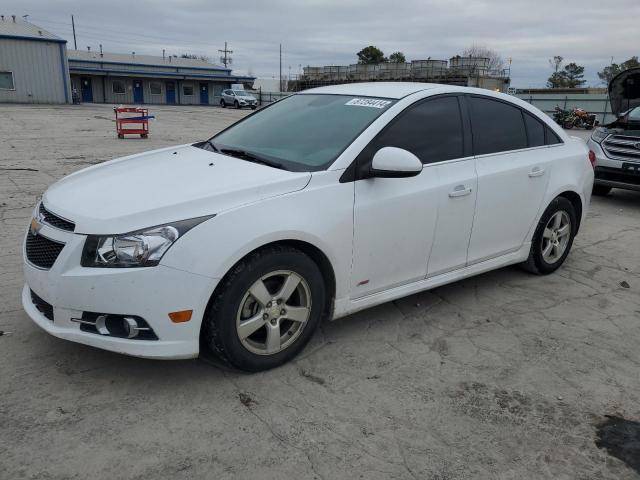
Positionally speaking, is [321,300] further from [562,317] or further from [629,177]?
[629,177]

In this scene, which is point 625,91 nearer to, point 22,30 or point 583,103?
point 583,103

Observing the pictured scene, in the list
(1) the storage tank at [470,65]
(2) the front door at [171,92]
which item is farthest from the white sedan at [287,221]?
(2) the front door at [171,92]

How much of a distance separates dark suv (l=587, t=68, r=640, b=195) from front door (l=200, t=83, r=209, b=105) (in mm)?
49923

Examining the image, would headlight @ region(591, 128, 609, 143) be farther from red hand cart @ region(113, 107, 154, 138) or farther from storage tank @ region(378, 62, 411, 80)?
storage tank @ region(378, 62, 411, 80)

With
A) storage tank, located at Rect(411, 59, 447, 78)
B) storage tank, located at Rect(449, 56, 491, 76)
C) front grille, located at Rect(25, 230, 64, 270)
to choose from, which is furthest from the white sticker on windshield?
storage tank, located at Rect(411, 59, 447, 78)

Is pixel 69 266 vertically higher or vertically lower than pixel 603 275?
higher

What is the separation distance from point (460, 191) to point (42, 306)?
2797 mm

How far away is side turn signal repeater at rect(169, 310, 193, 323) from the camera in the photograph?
2805 millimetres

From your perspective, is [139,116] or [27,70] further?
[27,70]

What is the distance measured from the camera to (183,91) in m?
53.9

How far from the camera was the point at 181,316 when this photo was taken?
2.82m

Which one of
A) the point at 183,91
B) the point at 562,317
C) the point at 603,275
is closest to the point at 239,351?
the point at 562,317

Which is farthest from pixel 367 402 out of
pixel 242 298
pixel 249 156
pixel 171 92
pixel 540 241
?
pixel 171 92

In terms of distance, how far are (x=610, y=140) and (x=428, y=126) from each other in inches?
246
